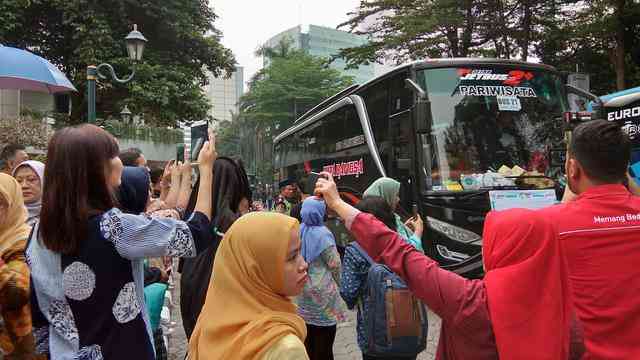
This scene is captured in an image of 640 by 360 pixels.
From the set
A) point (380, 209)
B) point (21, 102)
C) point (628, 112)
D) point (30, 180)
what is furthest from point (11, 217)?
point (21, 102)

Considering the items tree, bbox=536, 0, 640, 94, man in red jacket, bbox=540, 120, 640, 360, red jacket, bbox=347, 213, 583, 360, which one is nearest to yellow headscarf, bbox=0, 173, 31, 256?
red jacket, bbox=347, 213, 583, 360

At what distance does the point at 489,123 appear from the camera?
7.36 meters

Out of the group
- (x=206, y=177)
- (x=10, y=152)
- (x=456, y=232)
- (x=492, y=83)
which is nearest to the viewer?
(x=206, y=177)

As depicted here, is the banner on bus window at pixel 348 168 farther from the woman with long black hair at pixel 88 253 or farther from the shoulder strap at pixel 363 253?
the woman with long black hair at pixel 88 253

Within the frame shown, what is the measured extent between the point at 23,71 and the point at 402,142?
205 inches

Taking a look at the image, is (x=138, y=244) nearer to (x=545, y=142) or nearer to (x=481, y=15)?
(x=545, y=142)

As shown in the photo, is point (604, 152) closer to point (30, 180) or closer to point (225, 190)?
point (225, 190)

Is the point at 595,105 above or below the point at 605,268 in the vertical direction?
above

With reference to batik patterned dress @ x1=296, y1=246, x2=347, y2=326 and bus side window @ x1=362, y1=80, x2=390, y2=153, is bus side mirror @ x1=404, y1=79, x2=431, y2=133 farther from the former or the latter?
batik patterned dress @ x1=296, y1=246, x2=347, y2=326

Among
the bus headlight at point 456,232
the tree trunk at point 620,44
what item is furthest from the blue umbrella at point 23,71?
the tree trunk at point 620,44

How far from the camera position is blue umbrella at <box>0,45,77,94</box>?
6.02 metres

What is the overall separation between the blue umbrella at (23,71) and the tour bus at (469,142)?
4.85 meters

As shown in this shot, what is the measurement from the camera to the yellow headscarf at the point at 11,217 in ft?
8.29

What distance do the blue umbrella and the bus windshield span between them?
5098 mm
